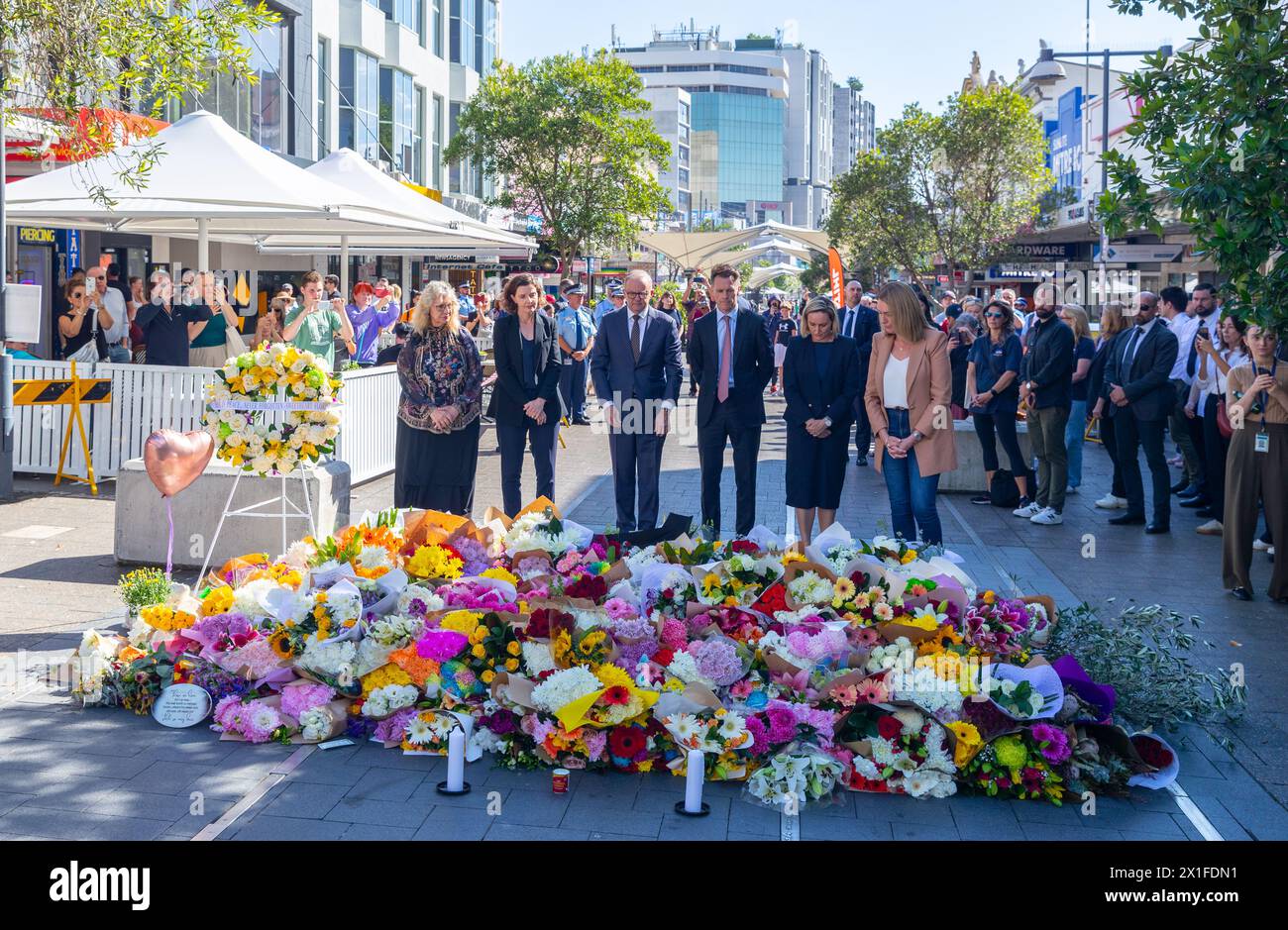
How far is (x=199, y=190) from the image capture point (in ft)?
39.1

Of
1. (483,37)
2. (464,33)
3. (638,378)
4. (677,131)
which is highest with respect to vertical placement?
(677,131)

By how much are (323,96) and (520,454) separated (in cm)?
2567

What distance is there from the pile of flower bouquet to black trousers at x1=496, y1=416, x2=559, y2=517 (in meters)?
3.13

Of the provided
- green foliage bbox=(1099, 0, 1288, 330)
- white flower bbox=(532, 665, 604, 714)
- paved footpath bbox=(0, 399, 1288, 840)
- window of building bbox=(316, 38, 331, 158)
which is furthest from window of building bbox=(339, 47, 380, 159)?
white flower bbox=(532, 665, 604, 714)

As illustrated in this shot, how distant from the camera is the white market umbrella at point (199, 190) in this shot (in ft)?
39.1

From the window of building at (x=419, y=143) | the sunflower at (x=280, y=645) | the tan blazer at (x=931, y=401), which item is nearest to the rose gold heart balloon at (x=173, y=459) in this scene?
the sunflower at (x=280, y=645)

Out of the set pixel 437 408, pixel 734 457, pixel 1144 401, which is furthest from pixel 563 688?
pixel 1144 401

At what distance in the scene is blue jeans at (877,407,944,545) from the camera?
904cm

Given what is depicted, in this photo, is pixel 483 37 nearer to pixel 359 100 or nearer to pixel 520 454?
pixel 359 100

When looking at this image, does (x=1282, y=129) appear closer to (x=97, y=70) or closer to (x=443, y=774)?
(x=443, y=774)

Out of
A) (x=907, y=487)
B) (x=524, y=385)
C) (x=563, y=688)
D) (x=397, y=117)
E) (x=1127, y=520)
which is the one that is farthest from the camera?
(x=397, y=117)

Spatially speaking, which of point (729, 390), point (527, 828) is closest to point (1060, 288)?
point (729, 390)

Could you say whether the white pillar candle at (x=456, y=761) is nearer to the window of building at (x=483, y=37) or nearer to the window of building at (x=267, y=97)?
the window of building at (x=267, y=97)

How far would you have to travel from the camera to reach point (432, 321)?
8820 mm
